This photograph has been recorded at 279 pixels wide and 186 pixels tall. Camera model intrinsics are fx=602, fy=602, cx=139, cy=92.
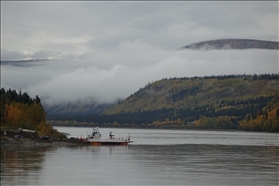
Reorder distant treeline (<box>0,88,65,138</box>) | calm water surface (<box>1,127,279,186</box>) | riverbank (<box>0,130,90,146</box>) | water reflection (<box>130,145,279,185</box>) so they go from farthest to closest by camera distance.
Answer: distant treeline (<box>0,88,65,138</box>) < riverbank (<box>0,130,90,146</box>) < water reflection (<box>130,145,279,185</box>) < calm water surface (<box>1,127,279,186</box>)

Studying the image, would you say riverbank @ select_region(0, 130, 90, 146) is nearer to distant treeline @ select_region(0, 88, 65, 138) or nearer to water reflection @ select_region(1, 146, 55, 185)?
distant treeline @ select_region(0, 88, 65, 138)

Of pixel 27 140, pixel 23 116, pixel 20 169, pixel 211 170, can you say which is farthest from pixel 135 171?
pixel 23 116

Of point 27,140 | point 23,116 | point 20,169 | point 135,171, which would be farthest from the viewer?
point 23,116

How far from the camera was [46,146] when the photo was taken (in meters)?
126

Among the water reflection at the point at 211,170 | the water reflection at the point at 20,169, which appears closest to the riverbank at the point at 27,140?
the water reflection at the point at 20,169

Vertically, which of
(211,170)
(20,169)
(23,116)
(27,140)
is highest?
(23,116)

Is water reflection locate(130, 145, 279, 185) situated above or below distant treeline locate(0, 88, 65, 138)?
Answer: below

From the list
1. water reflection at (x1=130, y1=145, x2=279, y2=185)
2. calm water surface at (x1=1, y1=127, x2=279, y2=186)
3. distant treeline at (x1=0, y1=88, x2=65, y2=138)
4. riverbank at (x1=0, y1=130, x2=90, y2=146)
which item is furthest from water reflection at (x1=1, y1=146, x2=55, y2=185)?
distant treeline at (x1=0, y1=88, x2=65, y2=138)

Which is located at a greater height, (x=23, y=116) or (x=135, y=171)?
(x=23, y=116)

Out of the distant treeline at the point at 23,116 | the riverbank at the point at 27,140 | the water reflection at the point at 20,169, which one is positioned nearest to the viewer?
the water reflection at the point at 20,169

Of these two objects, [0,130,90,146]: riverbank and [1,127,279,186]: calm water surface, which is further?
[0,130,90,146]: riverbank

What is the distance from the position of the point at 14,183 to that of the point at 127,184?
37.5 feet

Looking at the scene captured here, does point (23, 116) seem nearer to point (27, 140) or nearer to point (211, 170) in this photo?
point (27, 140)

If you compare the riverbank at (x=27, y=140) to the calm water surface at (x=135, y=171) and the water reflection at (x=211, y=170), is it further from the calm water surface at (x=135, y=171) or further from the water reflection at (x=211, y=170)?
the water reflection at (x=211, y=170)
